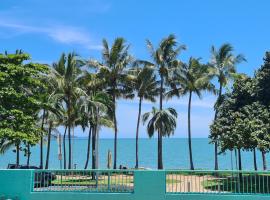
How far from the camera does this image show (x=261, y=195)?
14352 millimetres

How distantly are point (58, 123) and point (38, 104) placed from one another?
21.5 m

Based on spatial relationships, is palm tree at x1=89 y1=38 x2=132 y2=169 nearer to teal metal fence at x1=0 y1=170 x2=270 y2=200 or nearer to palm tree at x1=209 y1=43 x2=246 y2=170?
palm tree at x1=209 y1=43 x2=246 y2=170

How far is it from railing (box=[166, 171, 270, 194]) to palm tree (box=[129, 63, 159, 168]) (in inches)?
1029

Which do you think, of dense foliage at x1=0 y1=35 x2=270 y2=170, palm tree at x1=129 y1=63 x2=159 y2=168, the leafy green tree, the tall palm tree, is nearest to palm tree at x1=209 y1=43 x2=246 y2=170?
dense foliage at x1=0 y1=35 x2=270 y2=170

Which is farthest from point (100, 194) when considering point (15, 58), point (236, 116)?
point (236, 116)

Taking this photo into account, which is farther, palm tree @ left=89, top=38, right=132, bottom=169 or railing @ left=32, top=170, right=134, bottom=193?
palm tree @ left=89, top=38, right=132, bottom=169

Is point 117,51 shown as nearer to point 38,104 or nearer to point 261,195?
point 38,104

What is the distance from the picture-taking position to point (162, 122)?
42.2 m

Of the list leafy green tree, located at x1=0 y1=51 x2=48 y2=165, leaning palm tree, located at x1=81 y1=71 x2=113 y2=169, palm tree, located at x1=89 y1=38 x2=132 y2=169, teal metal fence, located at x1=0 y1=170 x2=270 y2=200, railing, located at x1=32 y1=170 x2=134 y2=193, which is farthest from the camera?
palm tree, located at x1=89 y1=38 x2=132 y2=169

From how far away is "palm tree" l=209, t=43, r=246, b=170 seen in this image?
41.9m

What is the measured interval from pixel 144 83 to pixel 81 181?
90.9 feet

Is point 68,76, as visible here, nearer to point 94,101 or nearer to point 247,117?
point 94,101

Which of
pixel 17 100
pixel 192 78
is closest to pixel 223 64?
pixel 192 78

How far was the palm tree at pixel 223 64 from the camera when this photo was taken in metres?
41.9
